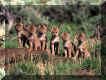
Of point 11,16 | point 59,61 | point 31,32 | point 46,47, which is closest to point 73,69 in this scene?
point 59,61

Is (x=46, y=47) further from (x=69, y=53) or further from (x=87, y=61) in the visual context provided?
(x=87, y=61)

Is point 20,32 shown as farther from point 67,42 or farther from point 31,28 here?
point 67,42

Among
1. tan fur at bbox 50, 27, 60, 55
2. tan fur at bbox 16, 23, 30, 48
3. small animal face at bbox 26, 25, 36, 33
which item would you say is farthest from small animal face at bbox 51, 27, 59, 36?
tan fur at bbox 16, 23, 30, 48

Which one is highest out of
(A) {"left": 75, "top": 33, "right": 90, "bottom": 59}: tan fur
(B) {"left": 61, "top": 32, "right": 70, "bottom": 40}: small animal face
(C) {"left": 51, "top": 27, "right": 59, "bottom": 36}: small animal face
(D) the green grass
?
(C) {"left": 51, "top": 27, "right": 59, "bottom": 36}: small animal face

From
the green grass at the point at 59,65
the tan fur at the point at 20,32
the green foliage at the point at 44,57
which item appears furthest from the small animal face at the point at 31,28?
the green foliage at the point at 44,57

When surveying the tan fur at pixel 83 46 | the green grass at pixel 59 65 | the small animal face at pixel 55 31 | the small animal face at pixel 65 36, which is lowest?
the green grass at pixel 59 65

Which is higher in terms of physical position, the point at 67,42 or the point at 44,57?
the point at 67,42

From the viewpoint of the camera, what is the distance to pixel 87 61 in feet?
13.6

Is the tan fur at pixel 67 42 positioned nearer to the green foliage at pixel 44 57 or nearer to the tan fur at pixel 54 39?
the tan fur at pixel 54 39

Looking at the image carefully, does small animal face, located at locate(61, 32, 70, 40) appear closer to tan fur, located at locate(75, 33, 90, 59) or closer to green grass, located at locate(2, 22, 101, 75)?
green grass, located at locate(2, 22, 101, 75)

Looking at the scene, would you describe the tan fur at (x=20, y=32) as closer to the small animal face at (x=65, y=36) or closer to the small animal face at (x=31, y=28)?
the small animal face at (x=31, y=28)

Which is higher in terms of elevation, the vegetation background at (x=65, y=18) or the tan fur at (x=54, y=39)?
the vegetation background at (x=65, y=18)

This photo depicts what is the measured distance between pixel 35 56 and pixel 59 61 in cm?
36

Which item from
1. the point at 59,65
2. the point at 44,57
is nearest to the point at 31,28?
the point at 44,57
